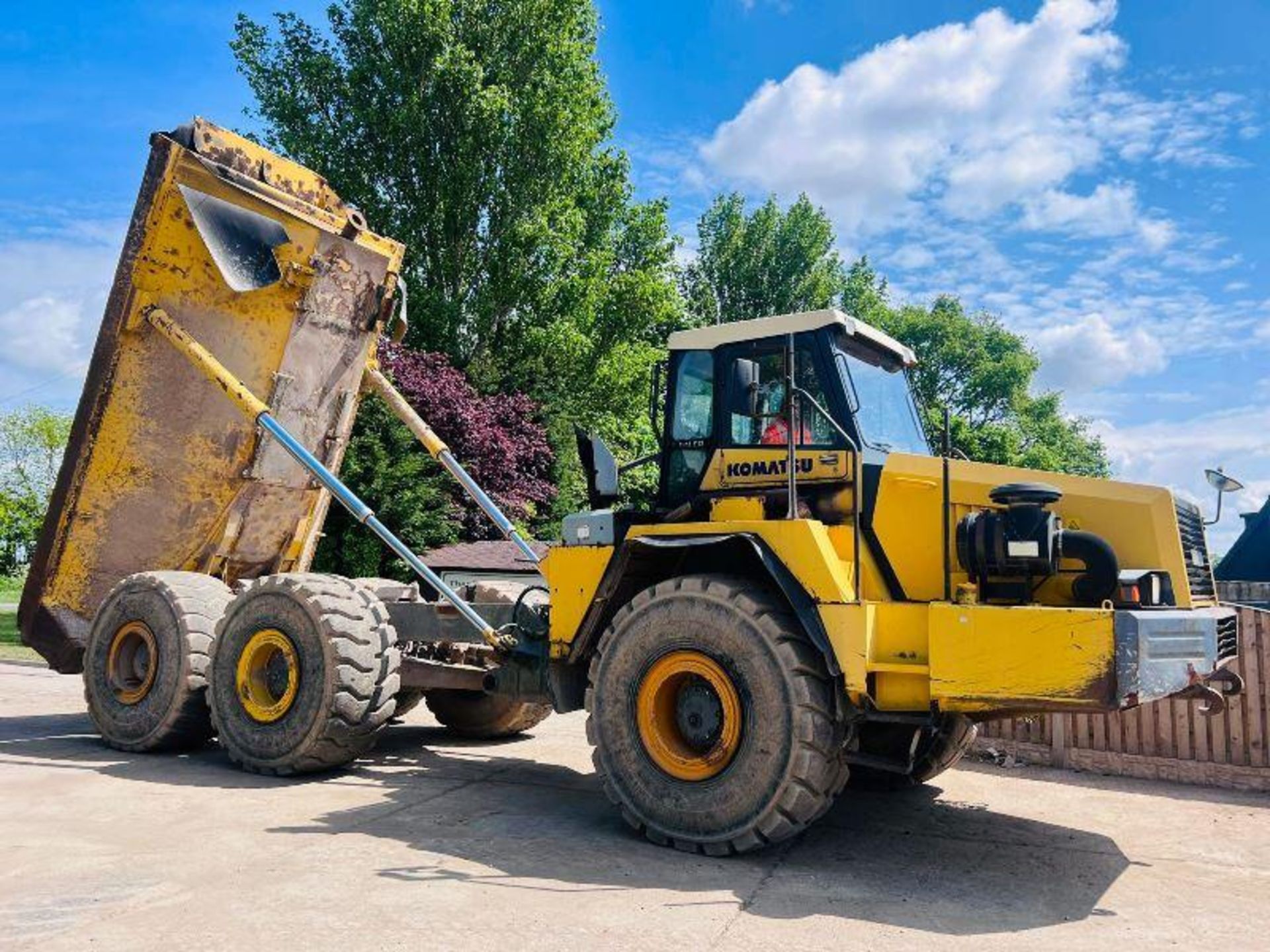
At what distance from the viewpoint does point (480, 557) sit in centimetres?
1619

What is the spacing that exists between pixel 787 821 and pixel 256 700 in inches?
161

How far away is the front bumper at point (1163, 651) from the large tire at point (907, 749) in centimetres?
117

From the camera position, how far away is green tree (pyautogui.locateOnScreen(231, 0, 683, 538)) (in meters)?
20.8

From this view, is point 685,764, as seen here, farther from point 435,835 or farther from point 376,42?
point 376,42

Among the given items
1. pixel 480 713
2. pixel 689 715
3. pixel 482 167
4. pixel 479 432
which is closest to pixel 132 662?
pixel 480 713

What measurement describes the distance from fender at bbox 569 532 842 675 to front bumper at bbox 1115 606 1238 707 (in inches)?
54.8

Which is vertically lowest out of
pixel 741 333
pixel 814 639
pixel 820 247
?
pixel 814 639

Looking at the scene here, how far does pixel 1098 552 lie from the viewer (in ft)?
16.3

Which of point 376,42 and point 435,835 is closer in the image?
point 435,835

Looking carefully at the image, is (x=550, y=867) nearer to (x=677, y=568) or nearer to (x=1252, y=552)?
(x=677, y=568)

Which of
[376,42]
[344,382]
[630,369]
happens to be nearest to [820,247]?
[630,369]

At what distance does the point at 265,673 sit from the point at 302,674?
1.62 feet

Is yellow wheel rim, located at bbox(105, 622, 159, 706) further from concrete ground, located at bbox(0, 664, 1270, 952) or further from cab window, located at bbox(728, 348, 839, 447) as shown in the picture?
cab window, located at bbox(728, 348, 839, 447)

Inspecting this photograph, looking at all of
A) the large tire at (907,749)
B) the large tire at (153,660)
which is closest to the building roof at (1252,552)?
the large tire at (907,749)
